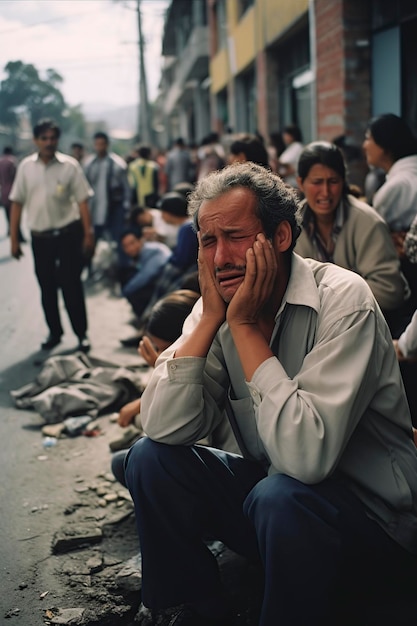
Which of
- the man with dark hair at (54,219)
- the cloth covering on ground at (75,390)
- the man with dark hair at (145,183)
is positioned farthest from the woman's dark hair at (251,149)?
the man with dark hair at (145,183)

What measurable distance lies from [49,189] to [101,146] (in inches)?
140

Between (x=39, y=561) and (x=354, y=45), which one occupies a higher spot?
(x=354, y=45)

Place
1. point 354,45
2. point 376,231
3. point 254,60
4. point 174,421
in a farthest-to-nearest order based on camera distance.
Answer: point 254,60, point 354,45, point 376,231, point 174,421

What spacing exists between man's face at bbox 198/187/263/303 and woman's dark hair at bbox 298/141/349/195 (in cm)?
212

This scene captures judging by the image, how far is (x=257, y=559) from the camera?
2.75 m

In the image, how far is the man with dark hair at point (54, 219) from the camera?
6695 millimetres

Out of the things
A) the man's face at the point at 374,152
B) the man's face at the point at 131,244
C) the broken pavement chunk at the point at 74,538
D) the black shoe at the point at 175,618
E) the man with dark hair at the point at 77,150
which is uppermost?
the man with dark hair at the point at 77,150

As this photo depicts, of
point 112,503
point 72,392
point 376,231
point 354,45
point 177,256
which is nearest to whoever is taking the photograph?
point 112,503

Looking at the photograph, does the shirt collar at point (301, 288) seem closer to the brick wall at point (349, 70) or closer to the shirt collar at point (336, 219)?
the shirt collar at point (336, 219)

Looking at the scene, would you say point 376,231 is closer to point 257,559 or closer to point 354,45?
point 257,559

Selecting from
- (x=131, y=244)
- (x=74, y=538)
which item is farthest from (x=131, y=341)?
(x=74, y=538)

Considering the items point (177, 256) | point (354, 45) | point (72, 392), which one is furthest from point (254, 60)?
point (72, 392)

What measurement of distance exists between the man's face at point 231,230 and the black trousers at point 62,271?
179 inches

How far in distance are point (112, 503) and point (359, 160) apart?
537 centimetres
